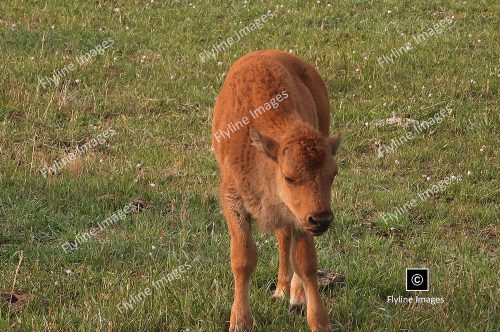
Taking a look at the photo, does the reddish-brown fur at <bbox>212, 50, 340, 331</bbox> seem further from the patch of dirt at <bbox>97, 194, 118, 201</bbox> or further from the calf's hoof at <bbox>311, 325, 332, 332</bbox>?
the patch of dirt at <bbox>97, 194, 118, 201</bbox>

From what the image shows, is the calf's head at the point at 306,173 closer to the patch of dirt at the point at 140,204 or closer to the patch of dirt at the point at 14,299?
the patch of dirt at the point at 14,299

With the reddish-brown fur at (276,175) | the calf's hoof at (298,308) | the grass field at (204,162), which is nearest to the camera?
the reddish-brown fur at (276,175)

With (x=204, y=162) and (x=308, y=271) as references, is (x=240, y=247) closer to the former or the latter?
(x=308, y=271)

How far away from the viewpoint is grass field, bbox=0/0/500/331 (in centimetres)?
707

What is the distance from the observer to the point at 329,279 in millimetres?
7480

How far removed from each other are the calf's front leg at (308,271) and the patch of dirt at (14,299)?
2.06 meters

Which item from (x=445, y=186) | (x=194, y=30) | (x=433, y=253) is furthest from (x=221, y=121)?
(x=194, y=30)

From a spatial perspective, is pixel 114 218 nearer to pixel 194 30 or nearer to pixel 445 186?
pixel 445 186

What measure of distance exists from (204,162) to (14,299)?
4.26 m

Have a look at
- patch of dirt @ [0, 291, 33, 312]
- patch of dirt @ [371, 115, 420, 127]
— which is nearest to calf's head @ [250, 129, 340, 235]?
patch of dirt @ [0, 291, 33, 312]

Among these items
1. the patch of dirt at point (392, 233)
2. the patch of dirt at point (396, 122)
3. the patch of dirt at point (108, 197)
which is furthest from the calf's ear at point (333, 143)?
the patch of dirt at point (396, 122)

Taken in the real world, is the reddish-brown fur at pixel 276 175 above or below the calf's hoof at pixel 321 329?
above

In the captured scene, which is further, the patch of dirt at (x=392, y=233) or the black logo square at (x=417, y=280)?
the patch of dirt at (x=392, y=233)

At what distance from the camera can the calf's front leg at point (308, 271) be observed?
6.71 metres
